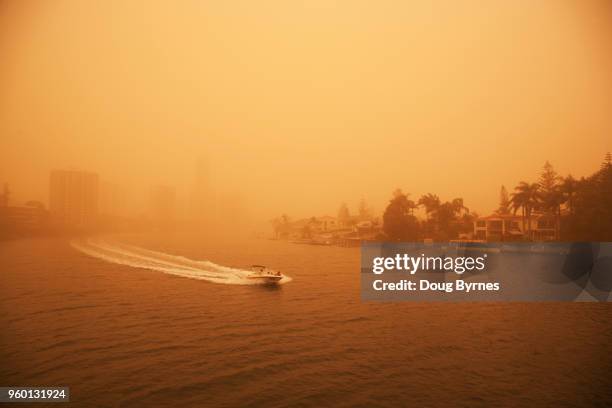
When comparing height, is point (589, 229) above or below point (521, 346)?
above

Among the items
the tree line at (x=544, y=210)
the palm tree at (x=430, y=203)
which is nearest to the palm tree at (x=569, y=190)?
the tree line at (x=544, y=210)

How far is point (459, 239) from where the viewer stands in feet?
343

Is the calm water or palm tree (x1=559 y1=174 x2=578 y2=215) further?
palm tree (x1=559 y1=174 x2=578 y2=215)

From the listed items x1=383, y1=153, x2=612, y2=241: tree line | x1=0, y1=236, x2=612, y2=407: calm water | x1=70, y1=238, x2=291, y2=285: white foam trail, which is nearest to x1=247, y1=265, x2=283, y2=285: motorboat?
x1=70, y1=238, x2=291, y2=285: white foam trail

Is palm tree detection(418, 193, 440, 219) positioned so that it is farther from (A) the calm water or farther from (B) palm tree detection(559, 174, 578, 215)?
(A) the calm water

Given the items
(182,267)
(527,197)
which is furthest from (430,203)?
(182,267)

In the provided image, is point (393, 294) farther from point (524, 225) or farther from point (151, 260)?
point (524, 225)

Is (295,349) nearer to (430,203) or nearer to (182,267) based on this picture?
(182,267)

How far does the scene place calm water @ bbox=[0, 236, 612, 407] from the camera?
1525 cm

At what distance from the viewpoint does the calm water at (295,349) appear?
600 inches

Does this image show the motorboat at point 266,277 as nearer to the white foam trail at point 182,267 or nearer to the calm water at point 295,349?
the white foam trail at point 182,267

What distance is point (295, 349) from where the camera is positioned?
66.0 feet

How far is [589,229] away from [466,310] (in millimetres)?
46123

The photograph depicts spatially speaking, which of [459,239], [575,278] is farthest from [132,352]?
[459,239]
